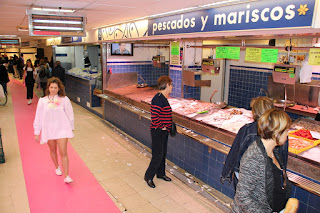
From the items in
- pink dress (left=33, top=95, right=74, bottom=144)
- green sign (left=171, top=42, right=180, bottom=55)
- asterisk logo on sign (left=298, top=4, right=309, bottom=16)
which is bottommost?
pink dress (left=33, top=95, right=74, bottom=144)

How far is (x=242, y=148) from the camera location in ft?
9.01

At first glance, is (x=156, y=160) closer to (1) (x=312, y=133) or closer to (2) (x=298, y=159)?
(2) (x=298, y=159)

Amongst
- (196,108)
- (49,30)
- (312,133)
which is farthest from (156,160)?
(49,30)

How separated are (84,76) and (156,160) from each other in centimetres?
695

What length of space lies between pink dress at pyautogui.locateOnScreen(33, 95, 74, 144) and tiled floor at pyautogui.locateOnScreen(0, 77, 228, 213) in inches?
40.8

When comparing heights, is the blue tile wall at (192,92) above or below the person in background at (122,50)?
below

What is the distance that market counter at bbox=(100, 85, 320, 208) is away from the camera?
303 centimetres

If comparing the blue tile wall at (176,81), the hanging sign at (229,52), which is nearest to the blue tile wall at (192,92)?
the blue tile wall at (176,81)

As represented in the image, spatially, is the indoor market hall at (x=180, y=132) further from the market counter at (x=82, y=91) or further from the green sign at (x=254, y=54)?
the market counter at (x=82, y=91)

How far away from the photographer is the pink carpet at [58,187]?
3.93 m

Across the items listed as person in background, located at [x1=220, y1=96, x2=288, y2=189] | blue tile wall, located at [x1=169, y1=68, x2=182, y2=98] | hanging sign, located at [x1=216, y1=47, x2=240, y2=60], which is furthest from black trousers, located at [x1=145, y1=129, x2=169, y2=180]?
blue tile wall, located at [x1=169, y1=68, x2=182, y2=98]

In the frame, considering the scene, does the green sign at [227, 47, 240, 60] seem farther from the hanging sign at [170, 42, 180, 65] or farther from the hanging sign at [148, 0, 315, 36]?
the hanging sign at [170, 42, 180, 65]

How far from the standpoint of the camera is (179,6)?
4.17 meters

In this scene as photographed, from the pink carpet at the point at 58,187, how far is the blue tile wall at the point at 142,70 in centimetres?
325
